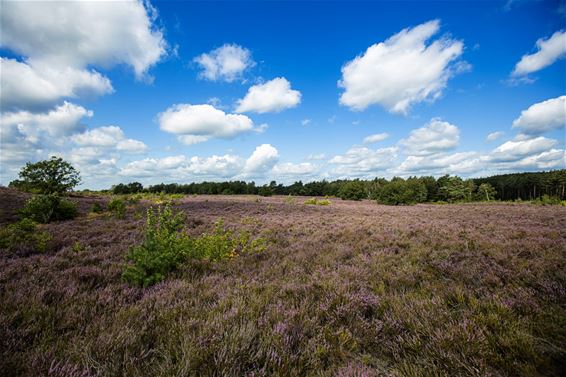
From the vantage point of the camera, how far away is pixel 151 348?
2.60 meters

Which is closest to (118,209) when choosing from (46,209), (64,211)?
(64,211)

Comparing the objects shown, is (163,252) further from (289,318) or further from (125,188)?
(125,188)

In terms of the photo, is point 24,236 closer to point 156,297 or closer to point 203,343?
point 156,297

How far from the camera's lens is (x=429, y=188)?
236 ft

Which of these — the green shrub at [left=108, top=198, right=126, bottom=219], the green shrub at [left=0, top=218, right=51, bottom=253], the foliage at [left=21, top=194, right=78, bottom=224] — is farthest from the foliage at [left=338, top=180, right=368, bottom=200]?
the green shrub at [left=0, top=218, right=51, bottom=253]

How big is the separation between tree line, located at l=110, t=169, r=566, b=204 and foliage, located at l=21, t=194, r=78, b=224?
1829 inches

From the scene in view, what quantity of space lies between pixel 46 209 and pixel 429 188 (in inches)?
3310

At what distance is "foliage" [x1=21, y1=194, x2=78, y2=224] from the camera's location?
10.7 m

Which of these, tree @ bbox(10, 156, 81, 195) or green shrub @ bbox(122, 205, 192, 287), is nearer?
green shrub @ bbox(122, 205, 192, 287)

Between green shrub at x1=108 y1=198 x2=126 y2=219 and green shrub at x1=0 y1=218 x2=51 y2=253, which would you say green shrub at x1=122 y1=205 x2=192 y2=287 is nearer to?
green shrub at x1=0 y1=218 x2=51 y2=253

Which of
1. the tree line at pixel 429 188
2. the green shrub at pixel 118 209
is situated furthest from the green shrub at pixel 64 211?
the tree line at pixel 429 188

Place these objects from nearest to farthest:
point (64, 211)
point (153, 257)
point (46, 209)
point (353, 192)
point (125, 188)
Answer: point (153, 257)
point (46, 209)
point (64, 211)
point (353, 192)
point (125, 188)

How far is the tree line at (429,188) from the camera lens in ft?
195

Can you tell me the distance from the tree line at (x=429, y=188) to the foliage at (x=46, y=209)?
152 feet
